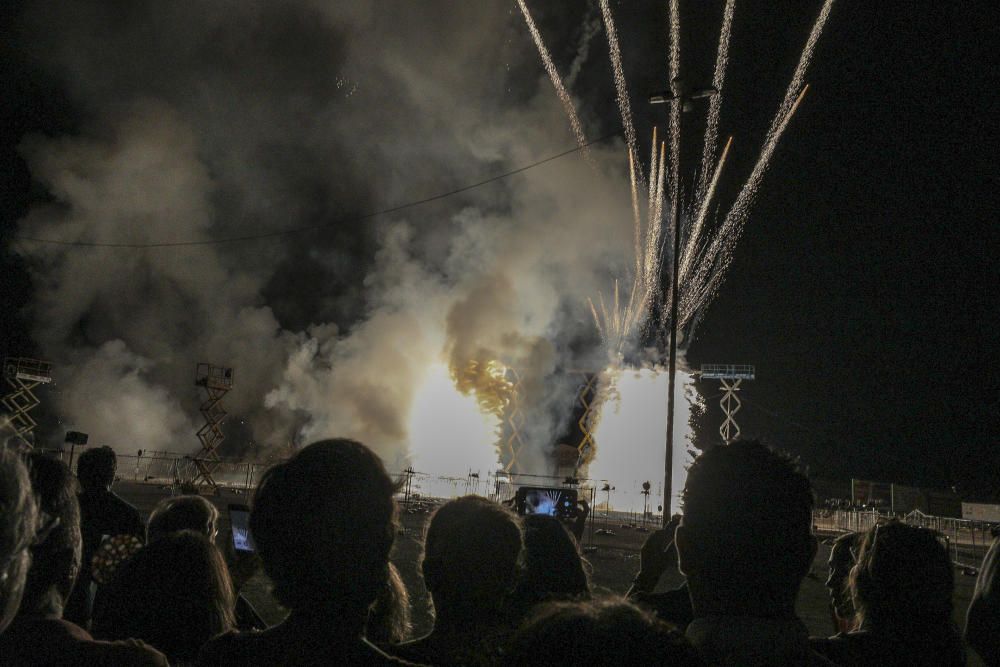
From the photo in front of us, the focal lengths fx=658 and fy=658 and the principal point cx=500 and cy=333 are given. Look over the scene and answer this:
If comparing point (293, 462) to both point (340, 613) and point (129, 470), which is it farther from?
point (129, 470)

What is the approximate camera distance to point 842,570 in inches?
138

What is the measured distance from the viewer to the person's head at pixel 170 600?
2.12m

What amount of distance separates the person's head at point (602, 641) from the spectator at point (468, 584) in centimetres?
123

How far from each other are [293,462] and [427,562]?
2.72ft

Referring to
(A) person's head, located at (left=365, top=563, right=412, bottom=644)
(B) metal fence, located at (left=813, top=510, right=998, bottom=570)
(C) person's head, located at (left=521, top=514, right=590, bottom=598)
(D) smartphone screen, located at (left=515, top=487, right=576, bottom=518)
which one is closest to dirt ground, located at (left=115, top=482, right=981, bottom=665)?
(C) person's head, located at (left=521, top=514, right=590, bottom=598)

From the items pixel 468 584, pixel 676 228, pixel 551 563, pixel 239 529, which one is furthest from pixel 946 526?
pixel 468 584

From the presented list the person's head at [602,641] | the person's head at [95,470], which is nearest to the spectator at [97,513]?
the person's head at [95,470]

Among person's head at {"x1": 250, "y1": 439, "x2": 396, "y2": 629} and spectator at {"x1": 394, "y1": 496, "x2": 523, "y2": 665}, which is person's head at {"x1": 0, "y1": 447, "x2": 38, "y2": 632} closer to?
person's head at {"x1": 250, "y1": 439, "x2": 396, "y2": 629}

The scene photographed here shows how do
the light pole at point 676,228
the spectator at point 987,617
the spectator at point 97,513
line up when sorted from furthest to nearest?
the light pole at point 676,228 → the spectator at point 97,513 → the spectator at point 987,617

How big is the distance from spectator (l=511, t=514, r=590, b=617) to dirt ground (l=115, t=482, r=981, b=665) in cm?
52

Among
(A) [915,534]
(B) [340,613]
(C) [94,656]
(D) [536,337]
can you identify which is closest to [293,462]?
(B) [340,613]

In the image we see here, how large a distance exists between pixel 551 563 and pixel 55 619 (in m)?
1.87

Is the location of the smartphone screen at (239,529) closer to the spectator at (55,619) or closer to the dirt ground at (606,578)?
the dirt ground at (606,578)

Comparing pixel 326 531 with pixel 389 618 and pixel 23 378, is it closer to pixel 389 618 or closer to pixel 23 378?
pixel 389 618
